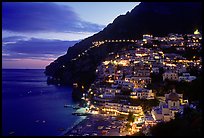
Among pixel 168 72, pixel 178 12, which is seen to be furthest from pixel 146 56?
pixel 178 12

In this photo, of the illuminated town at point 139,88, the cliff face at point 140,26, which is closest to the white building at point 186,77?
the illuminated town at point 139,88

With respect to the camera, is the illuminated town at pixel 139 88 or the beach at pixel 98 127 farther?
the beach at pixel 98 127

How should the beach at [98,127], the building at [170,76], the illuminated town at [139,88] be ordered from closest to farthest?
1. the illuminated town at [139,88]
2. the beach at [98,127]
3. the building at [170,76]

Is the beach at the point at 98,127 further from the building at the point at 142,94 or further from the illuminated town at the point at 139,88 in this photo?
the building at the point at 142,94

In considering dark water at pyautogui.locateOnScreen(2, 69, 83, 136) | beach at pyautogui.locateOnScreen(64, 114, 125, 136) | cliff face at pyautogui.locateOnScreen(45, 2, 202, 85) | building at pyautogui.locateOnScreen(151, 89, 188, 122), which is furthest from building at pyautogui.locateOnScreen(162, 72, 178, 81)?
cliff face at pyautogui.locateOnScreen(45, 2, 202, 85)

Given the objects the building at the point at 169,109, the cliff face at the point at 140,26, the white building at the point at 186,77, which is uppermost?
the cliff face at the point at 140,26

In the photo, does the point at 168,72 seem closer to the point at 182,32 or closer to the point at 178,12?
the point at 182,32

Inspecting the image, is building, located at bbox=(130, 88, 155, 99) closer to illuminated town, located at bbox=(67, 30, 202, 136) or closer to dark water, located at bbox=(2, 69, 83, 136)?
illuminated town, located at bbox=(67, 30, 202, 136)
